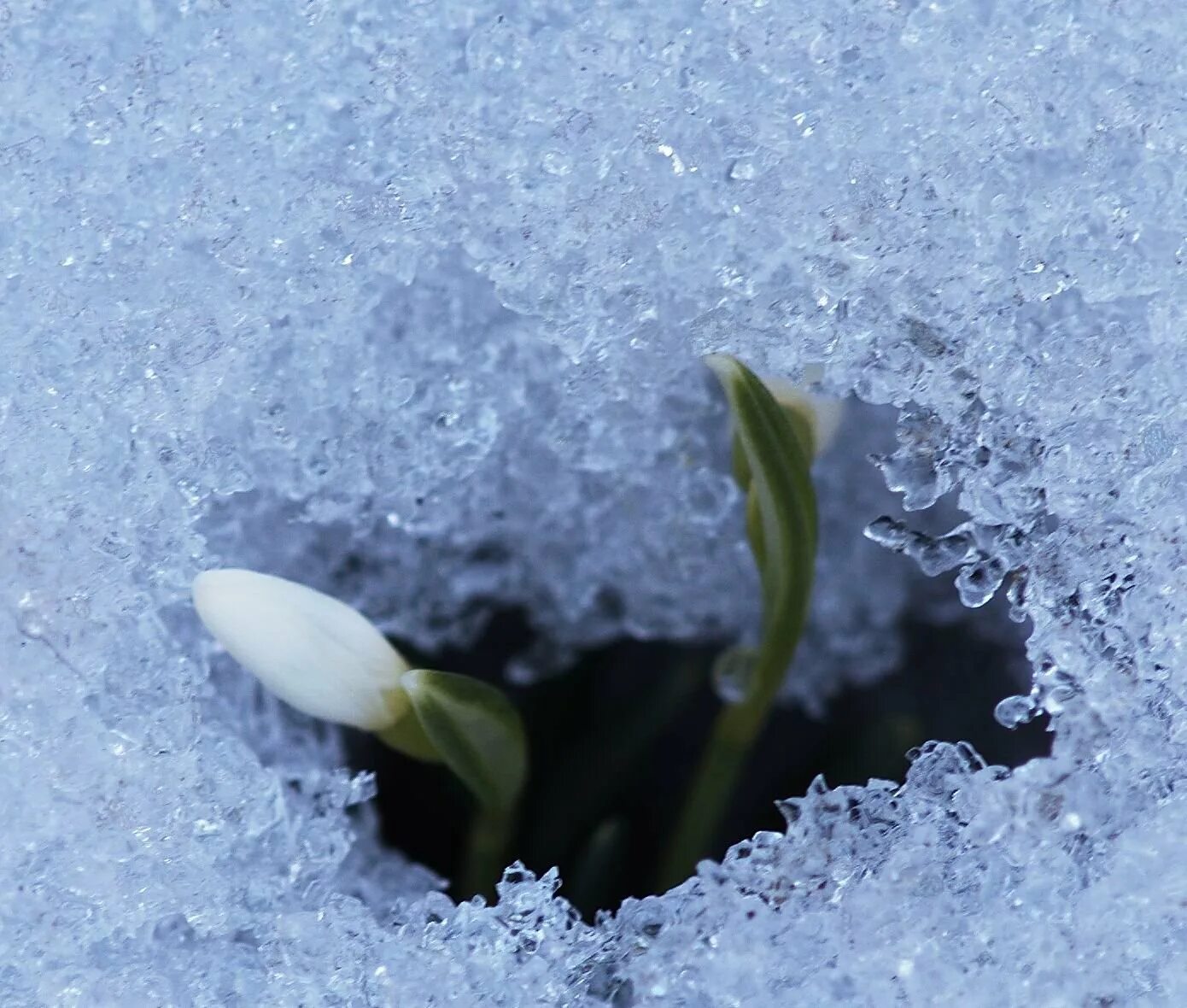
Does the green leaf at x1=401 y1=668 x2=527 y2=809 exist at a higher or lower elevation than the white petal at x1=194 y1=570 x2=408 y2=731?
lower

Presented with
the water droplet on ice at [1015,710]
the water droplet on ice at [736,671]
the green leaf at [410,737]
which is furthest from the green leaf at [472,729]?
the water droplet on ice at [1015,710]

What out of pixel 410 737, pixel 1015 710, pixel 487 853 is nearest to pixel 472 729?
pixel 410 737

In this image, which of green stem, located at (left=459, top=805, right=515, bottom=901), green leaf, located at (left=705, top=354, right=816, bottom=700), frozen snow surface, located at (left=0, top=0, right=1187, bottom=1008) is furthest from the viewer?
green stem, located at (left=459, top=805, right=515, bottom=901)

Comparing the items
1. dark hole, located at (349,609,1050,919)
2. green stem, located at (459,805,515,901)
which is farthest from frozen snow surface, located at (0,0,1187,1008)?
dark hole, located at (349,609,1050,919)

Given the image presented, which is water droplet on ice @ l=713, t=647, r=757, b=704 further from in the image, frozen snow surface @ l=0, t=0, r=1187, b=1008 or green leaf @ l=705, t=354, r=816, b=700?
frozen snow surface @ l=0, t=0, r=1187, b=1008

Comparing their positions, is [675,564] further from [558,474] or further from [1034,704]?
[1034,704]

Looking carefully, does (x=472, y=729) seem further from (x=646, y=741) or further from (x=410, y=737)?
(x=646, y=741)

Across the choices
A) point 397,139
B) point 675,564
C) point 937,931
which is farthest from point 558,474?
point 937,931
